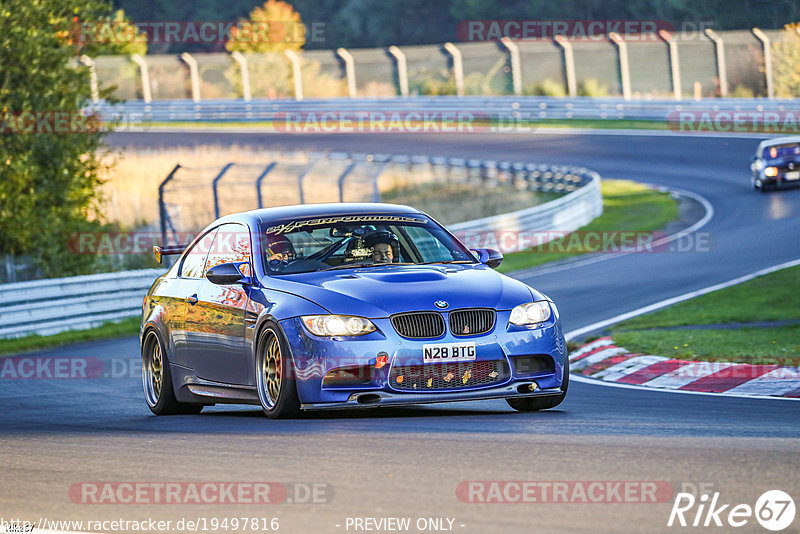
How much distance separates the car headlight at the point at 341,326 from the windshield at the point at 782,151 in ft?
88.5

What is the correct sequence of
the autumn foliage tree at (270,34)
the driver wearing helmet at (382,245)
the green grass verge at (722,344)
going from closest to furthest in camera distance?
the driver wearing helmet at (382,245), the green grass verge at (722,344), the autumn foliage tree at (270,34)

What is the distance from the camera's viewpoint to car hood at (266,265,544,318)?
8.68 meters

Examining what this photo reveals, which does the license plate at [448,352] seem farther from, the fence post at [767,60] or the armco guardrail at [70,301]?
the fence post at [767,60]

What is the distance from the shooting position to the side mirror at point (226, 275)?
31.4ft

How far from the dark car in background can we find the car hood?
25.6 meters

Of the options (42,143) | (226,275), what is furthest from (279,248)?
(42,143)

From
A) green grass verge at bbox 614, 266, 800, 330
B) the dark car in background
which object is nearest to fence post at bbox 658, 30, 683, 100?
the dark car in background

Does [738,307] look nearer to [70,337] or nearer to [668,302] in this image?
[668,302]

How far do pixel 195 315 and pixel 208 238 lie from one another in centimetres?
70

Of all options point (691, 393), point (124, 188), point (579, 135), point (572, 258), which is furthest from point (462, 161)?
point (691, 393)

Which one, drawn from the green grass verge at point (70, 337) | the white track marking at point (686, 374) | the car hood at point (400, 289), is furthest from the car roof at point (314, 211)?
the green grass verge at point (70, 337)

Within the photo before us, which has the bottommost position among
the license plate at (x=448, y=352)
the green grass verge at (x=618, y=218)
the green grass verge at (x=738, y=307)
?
the green grass verge at (x=618, y=218)

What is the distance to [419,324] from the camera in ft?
28.5

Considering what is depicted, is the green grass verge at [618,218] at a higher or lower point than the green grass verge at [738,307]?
lower
